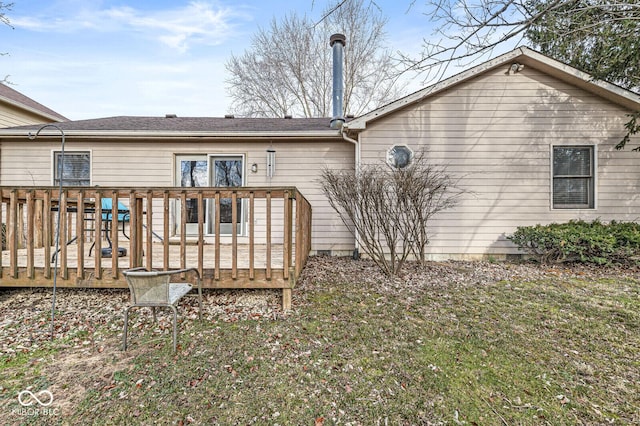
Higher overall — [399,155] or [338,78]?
[338,78]

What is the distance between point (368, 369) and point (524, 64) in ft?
22.9

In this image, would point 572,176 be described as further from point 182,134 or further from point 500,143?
point 182,134

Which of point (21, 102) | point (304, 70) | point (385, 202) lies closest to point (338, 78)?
point (385, 202)

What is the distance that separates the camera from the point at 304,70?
14781mm

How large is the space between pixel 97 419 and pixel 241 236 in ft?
15.1

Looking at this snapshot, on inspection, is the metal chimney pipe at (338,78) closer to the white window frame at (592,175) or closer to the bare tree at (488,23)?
the bare tree at (488,23)

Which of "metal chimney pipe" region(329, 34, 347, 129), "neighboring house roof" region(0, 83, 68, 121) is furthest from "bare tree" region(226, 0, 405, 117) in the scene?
"neighboring house roof" region(0, 83, 68, 121)

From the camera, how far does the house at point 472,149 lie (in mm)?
5867

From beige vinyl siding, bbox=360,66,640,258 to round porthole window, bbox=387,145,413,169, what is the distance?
0.11m

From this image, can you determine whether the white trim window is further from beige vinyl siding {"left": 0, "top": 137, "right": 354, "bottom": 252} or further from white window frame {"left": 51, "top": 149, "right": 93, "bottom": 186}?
white window frame {"left": 51, "top": 149, "right": 93, "bottom": 186}

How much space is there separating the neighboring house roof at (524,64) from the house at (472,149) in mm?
25

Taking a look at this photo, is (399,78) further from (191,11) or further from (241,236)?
(191,11)

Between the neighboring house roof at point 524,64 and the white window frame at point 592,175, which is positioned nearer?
the neighboring house roof at point 524,64

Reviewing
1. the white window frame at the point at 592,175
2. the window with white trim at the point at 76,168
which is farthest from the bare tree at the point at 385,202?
the window with white trim at the point at 76,168
